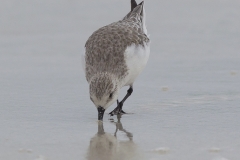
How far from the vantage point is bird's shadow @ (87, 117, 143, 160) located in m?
4.97

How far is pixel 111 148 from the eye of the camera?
5.20 meters

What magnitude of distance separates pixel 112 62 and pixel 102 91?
1.98 ft

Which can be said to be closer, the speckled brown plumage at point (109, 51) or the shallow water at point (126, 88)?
the shallow water at point (126, 88)

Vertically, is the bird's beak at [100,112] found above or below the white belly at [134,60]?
below

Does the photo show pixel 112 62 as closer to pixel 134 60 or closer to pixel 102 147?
pixel 134 60

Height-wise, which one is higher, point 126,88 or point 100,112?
Result: point 100,112

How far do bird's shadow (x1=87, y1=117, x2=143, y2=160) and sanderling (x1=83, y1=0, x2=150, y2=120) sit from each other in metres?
0.51

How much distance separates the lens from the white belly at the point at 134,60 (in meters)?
6.66

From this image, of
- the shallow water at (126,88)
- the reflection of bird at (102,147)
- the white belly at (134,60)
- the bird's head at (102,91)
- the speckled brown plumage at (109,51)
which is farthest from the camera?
the white belly at (134,60)

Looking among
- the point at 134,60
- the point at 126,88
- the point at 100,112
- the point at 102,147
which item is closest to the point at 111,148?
the point at 102,147

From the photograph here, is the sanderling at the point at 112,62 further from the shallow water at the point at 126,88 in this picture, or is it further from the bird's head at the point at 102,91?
the shallow water at the point at 126,88

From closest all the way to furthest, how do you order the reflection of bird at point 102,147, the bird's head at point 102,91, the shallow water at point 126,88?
1. the reflection of bird at point 102,147
2. the shallow water at point 126,88
3. the bird's head at point 102,91

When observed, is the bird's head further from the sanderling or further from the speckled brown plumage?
the speckled brown plumage

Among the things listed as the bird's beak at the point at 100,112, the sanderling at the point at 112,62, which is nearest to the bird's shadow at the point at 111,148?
the bird's beak at the point at 100,112
